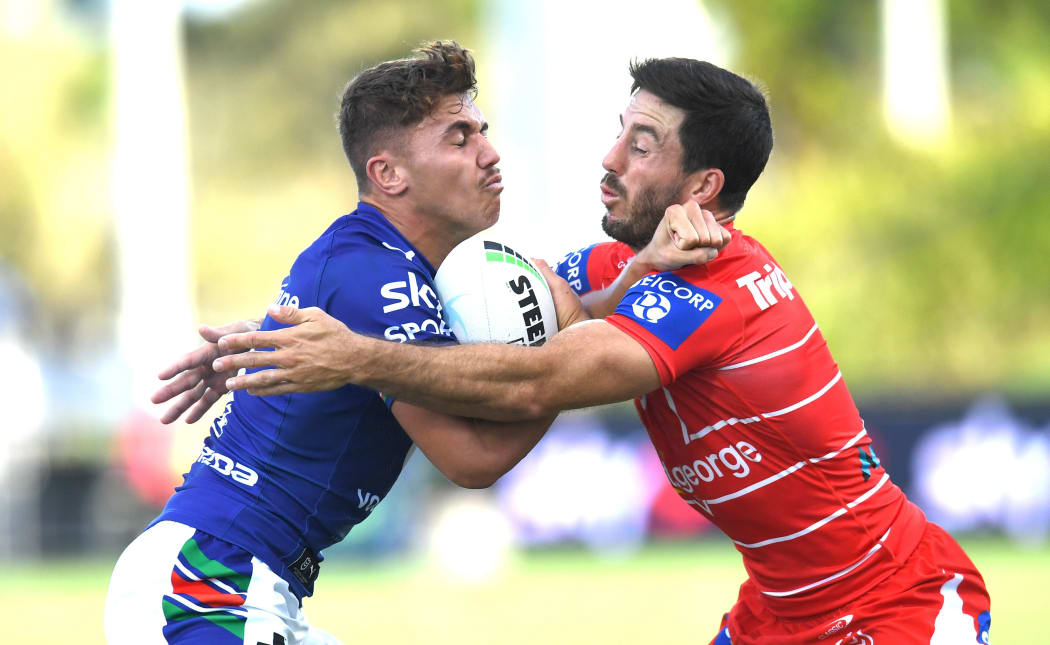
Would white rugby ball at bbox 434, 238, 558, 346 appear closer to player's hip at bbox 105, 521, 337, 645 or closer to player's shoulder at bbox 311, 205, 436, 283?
player's shoulder at bbox 311, 205, 436, 283

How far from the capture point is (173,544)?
15.7 ft

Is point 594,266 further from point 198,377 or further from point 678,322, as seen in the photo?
point 198,377

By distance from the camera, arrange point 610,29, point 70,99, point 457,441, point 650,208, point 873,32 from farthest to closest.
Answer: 1. point 70,99
2. point 873,32
3. point 610,29
4. point 650,208
5. point 457,441

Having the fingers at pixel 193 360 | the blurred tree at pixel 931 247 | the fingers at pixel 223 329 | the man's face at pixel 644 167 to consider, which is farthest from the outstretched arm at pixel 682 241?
the blurred tree at pixel 931 247

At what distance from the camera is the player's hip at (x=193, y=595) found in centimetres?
466

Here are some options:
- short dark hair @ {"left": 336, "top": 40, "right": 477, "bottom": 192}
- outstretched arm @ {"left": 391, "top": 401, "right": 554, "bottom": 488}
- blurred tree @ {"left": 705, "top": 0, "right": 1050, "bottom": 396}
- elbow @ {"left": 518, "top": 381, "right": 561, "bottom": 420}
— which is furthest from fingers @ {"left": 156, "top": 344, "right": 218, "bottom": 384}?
blurred tree @ {"left": 705, "top": 0, "right": 1050, "bottom": 396}

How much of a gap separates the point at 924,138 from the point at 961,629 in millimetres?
20889

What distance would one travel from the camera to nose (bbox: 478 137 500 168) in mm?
5250

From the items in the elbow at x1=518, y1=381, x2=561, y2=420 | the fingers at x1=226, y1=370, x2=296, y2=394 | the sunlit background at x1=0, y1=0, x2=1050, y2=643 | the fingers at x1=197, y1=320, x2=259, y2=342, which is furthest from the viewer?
the sunlit background at x1=0, y1=0, x2=1050, y2=643

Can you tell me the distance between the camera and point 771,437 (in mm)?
4910

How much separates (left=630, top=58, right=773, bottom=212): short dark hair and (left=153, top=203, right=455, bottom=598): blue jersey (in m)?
1.12

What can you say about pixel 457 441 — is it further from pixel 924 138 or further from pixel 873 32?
pixel 873 32

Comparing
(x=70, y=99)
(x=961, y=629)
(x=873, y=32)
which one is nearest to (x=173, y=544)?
(x=961, y=629)

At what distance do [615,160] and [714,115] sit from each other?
1.33ft
